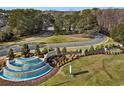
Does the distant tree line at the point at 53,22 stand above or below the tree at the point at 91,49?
above

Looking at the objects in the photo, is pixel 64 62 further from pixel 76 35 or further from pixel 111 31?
pixel 111 31

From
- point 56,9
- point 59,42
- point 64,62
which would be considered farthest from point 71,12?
point 64,62

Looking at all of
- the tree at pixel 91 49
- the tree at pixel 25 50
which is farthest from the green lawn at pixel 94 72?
the tree at pixel 25 50

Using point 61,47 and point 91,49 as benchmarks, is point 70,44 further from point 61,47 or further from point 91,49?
point 91,49

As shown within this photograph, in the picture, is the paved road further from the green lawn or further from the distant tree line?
the green lawn

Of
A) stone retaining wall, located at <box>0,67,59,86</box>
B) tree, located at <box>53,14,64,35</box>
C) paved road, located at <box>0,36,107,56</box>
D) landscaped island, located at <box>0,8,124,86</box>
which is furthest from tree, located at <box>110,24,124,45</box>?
stone retaining wall, located at <box>0,67,59,86</box>

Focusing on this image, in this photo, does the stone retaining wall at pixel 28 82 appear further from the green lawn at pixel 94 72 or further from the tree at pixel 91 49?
the tree at pixel 91 49

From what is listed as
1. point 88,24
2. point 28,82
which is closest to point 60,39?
point 88,24

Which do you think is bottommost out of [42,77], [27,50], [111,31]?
[42,77]
